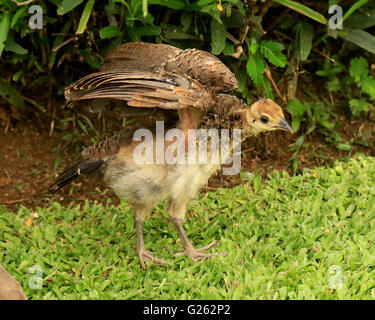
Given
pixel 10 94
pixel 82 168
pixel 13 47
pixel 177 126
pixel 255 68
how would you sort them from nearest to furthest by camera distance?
pixel 177 126, pixel 82 168, pixel 13 47, pixel 255 68, pixel 10 94

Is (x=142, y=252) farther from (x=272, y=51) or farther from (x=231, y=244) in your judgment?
(x=272, y=51)

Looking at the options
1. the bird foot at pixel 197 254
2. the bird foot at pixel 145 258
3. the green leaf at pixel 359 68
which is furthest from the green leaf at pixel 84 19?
the green leaf at pixel 359 68

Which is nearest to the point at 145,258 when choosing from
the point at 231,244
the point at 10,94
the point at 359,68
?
the point at 231,244

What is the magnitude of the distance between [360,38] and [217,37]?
1.54 metres

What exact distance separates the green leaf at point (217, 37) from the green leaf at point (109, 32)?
83 centimetres

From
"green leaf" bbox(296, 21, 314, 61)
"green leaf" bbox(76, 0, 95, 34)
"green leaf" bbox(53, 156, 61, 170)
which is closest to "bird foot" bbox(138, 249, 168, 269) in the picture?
"green leaf" bbox(53, 156, 61, 170)

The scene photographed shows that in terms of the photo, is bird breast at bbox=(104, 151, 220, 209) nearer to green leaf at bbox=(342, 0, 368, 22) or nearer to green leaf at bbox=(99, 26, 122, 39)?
green leaf at bbox=(99, 26, 122, 39)

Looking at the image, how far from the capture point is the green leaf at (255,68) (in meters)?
4.91

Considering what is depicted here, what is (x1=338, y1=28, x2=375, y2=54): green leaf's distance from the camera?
213 inches

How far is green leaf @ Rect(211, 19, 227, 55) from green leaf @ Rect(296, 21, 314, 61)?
2.86 feet

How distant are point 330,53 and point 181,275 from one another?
3455 mm

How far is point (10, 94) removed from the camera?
5.41m

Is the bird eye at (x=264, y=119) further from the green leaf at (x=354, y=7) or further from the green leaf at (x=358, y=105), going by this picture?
the green leaf at (x=358, y=105)

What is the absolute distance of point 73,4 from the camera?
4.38 meters
